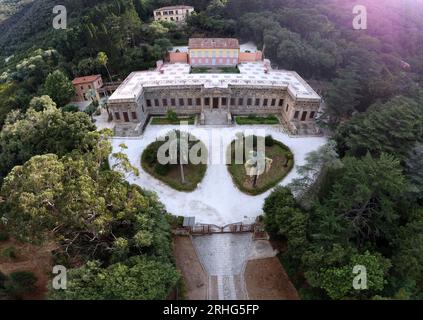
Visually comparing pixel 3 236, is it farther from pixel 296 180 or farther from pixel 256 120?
pixel 256 120

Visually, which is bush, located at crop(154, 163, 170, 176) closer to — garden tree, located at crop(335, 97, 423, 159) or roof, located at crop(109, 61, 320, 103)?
roof, located at crop(109, 61, 320, 103)

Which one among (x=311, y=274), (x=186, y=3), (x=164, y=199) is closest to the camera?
(x=311, y=274)

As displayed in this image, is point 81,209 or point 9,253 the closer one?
point 81,209

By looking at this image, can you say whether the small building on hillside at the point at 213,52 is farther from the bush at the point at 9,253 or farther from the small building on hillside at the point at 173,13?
the bush at the point at 9,253

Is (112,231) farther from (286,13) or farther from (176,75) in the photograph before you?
(286,13)

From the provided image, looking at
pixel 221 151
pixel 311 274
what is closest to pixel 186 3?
pixel 221 151

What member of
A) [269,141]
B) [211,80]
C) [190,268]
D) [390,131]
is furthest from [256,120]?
[190,268]
